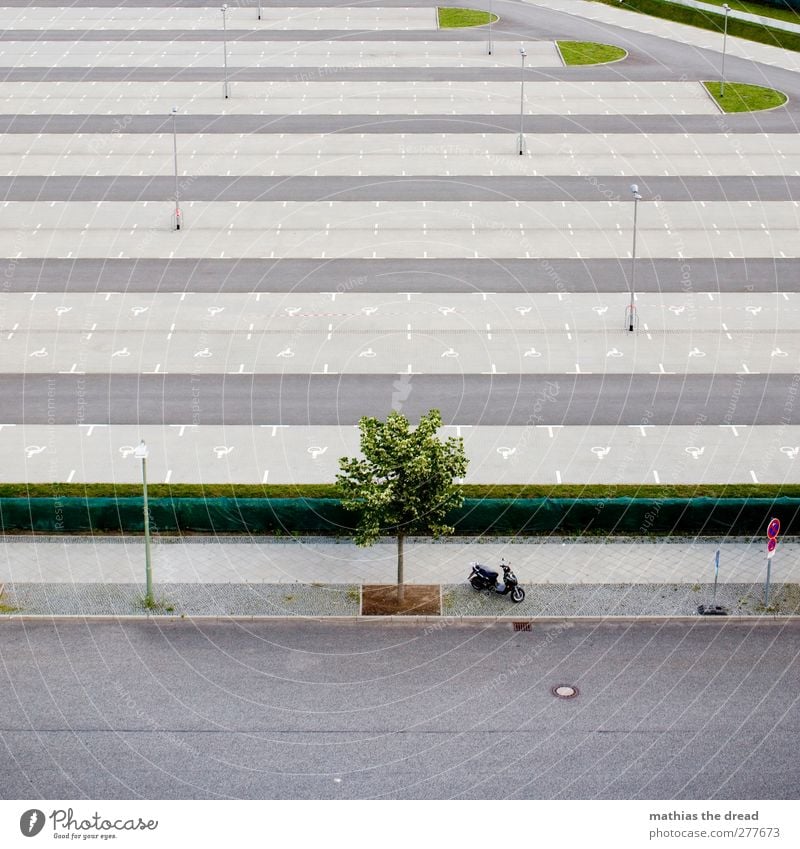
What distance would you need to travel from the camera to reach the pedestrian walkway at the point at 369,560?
51.1 m

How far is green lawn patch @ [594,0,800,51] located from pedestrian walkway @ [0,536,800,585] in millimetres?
75559

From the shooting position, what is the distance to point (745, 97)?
340ft

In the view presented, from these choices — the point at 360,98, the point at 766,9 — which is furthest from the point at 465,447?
the point at 766,9

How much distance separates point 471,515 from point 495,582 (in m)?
4.14

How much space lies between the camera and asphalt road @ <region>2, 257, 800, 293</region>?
7400 cm

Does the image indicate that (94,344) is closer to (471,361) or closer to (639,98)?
(471,361)

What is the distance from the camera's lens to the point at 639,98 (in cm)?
10412

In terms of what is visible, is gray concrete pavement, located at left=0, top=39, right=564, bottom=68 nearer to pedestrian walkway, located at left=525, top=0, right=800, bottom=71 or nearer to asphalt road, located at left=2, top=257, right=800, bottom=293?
pedestrian walkway, located at left=525, top=0, right=800, bottom=71

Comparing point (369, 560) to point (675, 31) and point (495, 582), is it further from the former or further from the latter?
point (675, 31)

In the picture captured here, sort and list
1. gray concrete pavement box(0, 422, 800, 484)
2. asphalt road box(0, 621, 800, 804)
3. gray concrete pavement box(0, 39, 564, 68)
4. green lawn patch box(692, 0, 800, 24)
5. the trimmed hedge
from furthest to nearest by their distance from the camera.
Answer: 1. green lawn patch box(692, 0, 800, 24)
2. gray concrete pavement box(0, 39, 564, 68)
3. gray concrete pavement box(0, 422, 800, 484)
4. the trimmed hedge
5. asphalt road box(0, 621, 800, 804)

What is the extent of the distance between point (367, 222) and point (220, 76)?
32846mm

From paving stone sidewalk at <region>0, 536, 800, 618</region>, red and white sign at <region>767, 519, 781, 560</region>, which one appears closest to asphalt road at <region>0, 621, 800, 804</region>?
paving stone sidewalk at <region>0, 536, 800, 618</region>

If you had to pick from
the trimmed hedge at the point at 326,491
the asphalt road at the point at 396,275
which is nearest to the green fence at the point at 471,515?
the trimmed hedge at the point at 326,491

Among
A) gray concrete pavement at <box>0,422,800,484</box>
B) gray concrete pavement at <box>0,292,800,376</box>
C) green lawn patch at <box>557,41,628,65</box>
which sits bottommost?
gray concrete pavement at <box>0,422,800,484</box>
